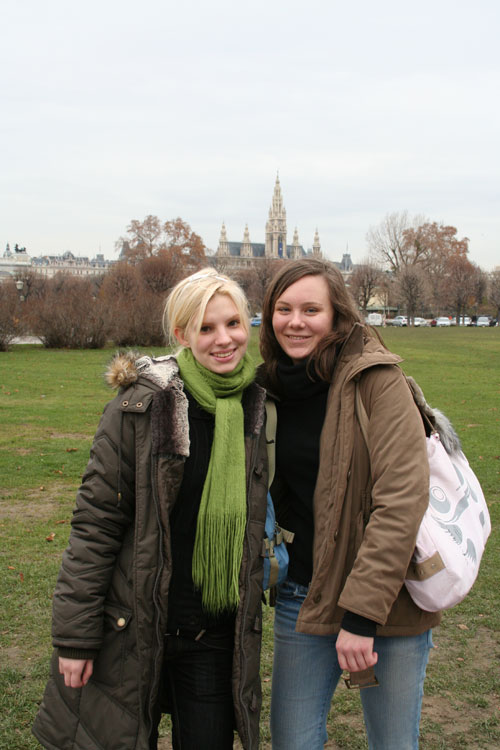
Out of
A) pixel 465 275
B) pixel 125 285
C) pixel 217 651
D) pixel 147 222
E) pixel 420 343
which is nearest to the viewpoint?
pixel 217 651

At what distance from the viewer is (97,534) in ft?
7.11

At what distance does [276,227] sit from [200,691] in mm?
170070

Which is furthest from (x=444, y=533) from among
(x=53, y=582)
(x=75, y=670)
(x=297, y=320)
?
(x=53, y=582)

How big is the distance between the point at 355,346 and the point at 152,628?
1.19m

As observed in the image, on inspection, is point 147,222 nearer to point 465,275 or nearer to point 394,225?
point 394,225

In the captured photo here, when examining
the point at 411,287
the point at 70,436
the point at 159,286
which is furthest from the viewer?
the point at 411,287

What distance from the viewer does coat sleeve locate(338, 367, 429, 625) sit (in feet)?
6.57

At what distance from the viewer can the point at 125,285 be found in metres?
43.0

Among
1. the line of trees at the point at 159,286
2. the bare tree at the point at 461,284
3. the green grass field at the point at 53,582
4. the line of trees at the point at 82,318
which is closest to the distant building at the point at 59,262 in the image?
the line of trees at the point at 159,286

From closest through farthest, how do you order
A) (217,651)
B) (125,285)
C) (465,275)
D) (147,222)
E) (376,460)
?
1. (376,460)
2. (217,651)
3. (125,285)
4. (147,222)
5. (465,275)

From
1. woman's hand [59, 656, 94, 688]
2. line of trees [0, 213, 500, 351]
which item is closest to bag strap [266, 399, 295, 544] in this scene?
woman's hand [59, 656, 94, 688]

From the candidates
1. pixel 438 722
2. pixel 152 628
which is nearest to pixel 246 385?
pixel 152 628

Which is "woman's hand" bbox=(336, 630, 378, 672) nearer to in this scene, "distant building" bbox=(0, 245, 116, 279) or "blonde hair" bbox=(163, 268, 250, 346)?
"blonde hair" bbox=(163, 268, 250, 346)

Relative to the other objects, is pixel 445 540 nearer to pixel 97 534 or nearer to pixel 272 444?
pixel 272 444
